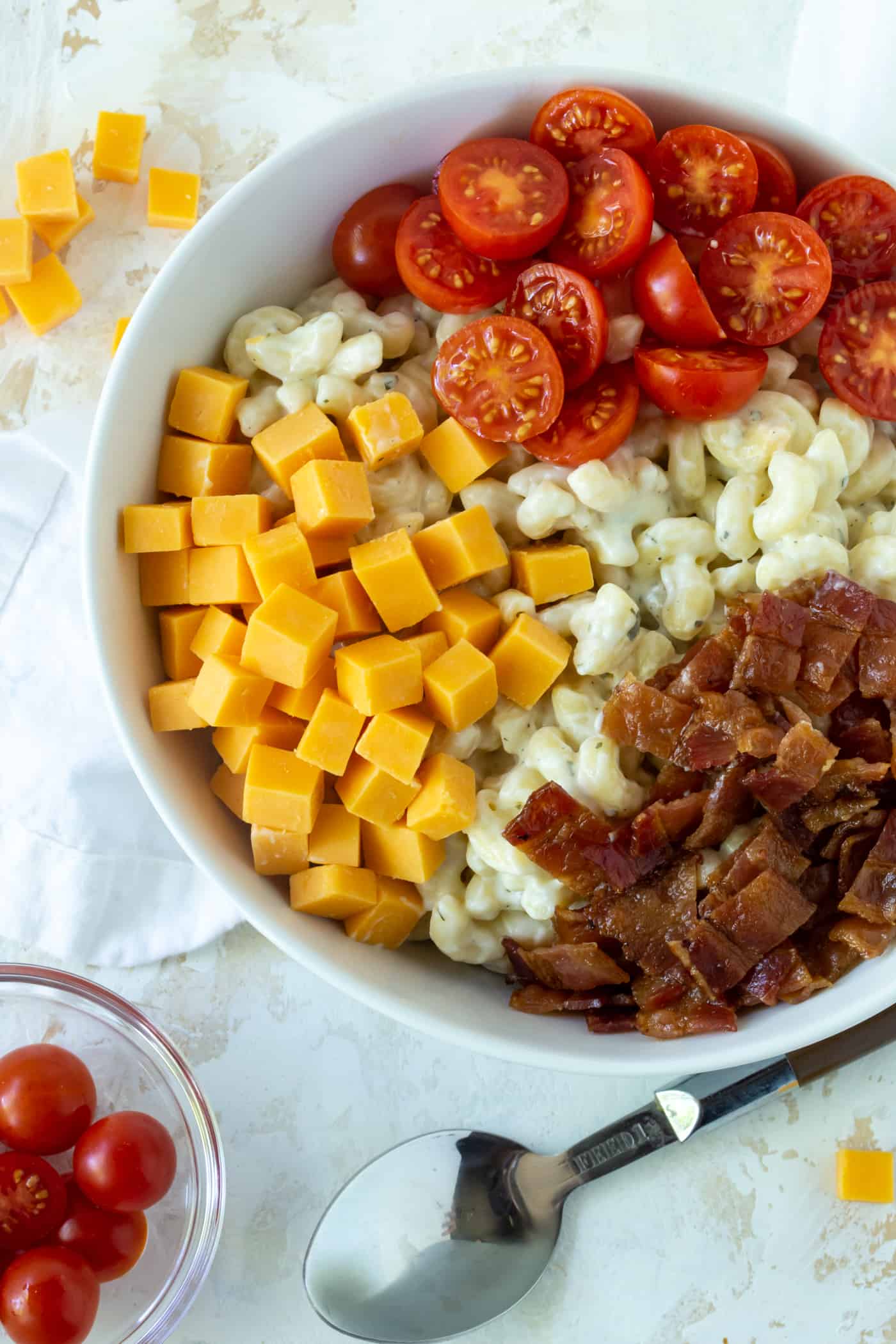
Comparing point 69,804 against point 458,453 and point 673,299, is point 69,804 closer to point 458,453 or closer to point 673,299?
point 458,453

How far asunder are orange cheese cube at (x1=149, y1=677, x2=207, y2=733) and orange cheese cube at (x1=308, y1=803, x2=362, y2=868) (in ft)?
0.89

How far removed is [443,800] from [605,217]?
3.49 ft

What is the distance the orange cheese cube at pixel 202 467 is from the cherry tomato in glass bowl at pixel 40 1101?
1.13 meters

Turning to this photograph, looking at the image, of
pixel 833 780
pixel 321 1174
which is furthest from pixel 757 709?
pixel 321 1174

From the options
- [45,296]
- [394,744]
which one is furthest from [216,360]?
[394,744]

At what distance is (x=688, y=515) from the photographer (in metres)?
2.21

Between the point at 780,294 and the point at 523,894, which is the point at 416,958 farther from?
the point at 780,294

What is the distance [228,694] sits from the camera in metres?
1.97

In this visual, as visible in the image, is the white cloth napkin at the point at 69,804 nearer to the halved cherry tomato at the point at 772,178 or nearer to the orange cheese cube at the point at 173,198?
the orange cheese cube at the point at 173,198

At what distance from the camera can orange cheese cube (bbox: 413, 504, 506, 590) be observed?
2033 millimetres

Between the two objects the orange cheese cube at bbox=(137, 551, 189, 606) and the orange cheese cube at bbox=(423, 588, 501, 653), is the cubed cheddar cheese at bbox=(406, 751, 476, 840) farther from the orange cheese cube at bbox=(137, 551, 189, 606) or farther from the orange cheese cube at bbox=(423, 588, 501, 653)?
the orange cheese cube at bbox=(137, 551, 189, 606)

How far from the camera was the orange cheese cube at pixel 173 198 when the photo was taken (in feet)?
8.21

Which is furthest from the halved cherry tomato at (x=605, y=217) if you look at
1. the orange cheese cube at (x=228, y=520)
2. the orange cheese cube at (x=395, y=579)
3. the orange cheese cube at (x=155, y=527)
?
the orange cheese cube at (x=155, y=527)

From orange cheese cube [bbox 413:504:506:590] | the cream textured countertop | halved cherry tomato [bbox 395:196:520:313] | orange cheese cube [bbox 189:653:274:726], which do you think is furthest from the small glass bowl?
halved cherry tomato [bbox 395:196:520:313]
